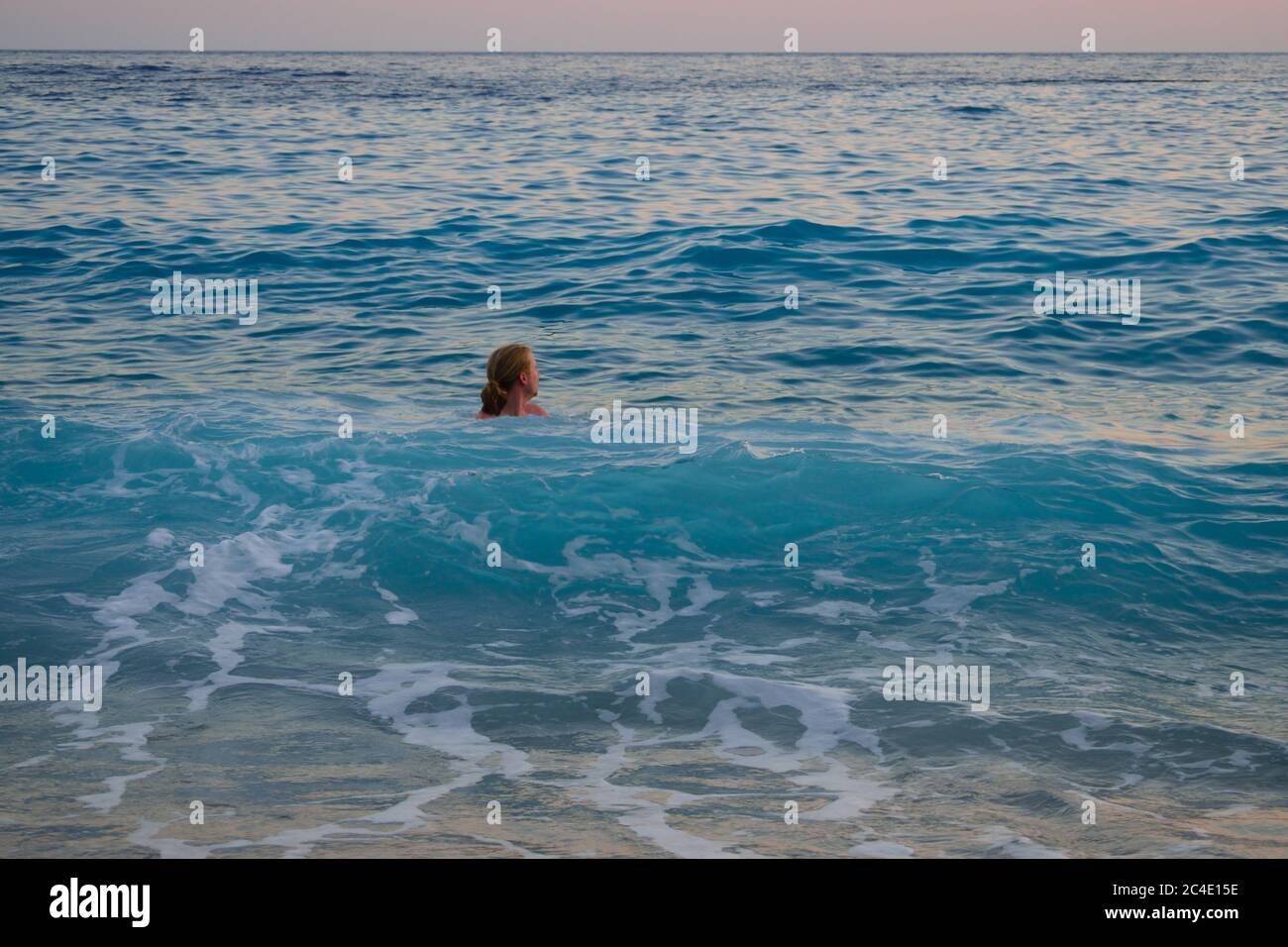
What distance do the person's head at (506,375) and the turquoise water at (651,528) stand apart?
480 mm

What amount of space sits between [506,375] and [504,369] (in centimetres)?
6

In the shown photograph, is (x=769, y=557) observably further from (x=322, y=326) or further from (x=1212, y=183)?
(x=1212, y=183)

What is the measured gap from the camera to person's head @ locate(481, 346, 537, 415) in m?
10.8

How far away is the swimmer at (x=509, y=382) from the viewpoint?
425 inches

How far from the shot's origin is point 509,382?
10.9m

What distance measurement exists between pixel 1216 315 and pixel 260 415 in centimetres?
1159
